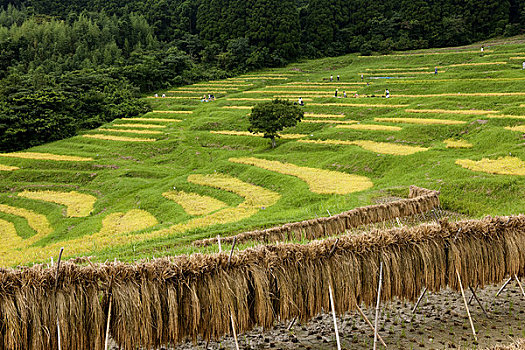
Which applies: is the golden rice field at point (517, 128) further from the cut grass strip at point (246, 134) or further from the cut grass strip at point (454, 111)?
the cut grass strip at point (246, 134)

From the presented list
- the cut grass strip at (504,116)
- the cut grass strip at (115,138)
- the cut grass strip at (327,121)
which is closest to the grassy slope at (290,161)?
the cut grass strip at (504,116)

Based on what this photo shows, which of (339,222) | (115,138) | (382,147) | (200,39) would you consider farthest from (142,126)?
(200,39)

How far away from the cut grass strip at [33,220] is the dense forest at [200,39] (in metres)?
27.7

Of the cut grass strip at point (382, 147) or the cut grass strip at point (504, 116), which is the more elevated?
the cut grass strip at point (504, 116)

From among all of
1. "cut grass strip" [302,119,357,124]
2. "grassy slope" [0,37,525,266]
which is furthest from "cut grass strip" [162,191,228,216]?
"cut grass strip" [302,119,357,124]

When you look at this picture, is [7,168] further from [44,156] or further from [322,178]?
[322,178]

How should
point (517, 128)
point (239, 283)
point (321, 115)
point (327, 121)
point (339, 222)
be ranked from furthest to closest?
point (321, 115) → point (327, 121) → point (517, 128) → point (339, 222) → point (239, 283)

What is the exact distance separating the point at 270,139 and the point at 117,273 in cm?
3863

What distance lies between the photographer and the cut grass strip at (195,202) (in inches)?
1093

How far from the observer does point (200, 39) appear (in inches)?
4284

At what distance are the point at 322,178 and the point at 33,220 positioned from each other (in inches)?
863

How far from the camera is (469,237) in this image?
369 inches

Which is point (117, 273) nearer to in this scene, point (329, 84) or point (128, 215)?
point (128, 215)

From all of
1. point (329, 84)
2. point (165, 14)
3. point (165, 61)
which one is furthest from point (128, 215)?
point (165, 14)
